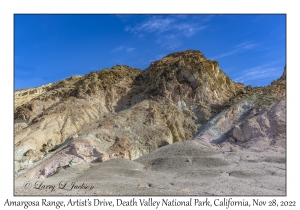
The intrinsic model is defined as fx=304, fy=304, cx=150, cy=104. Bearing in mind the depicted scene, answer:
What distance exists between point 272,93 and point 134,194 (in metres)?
15.9

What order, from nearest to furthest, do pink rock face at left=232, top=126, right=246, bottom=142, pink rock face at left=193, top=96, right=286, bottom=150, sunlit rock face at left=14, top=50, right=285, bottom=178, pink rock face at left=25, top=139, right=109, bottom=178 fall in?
1. pink rock face at left=25, top=139, right=109, bottom=178
2. pink rock face at left=193, top=96, right=286, bottom=150
3. pink rock face at left=232, top=126, right=246, bottom=142
4. sunlit rock face at left=14, top=50, right=285, bottom=178

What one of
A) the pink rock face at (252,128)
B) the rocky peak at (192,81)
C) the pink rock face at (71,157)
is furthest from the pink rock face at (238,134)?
the pink rock face at (71,157)

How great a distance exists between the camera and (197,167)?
14.8 m

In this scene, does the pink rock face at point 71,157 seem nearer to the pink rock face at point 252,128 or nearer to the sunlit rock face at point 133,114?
the sunlit rock face at point 133,114

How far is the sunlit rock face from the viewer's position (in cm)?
2002

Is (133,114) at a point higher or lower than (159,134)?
higher

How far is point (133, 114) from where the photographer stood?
24.8m

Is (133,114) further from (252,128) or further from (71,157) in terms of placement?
(252,128)

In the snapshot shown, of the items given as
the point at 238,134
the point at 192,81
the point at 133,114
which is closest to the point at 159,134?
the point at 133,114

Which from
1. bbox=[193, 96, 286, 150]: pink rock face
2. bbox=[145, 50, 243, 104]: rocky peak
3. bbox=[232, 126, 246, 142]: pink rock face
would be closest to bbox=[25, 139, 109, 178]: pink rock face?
bbox=[193, 96, 286, 150]: pink rock face

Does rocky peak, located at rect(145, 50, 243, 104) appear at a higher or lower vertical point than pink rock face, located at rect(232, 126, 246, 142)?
higher

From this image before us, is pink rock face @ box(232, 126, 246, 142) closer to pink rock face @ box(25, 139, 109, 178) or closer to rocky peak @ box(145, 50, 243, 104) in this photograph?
rocky peak @ box(145, 50, 243, 104)
